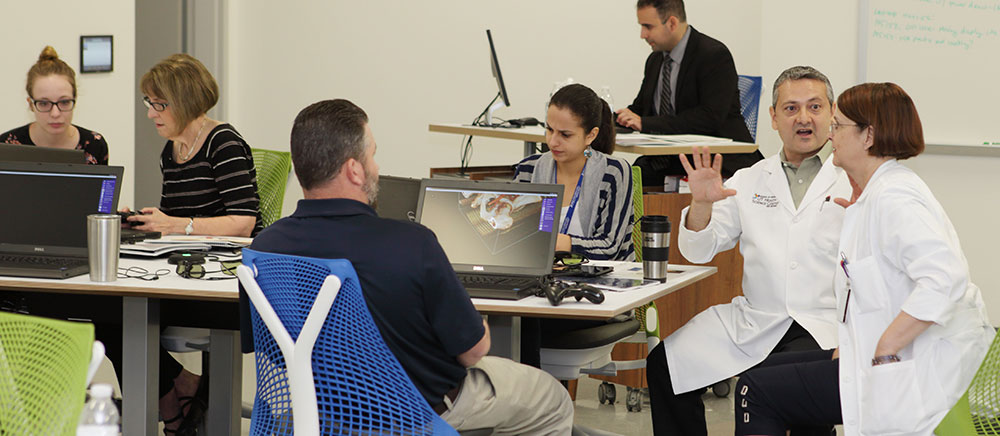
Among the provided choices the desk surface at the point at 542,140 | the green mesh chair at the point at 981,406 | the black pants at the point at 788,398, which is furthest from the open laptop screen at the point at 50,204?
the green mesh chair at the point at 981,406

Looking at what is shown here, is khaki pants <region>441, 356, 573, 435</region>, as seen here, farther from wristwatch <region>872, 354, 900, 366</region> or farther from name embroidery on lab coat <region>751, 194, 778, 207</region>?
name embroidery on lab coat <region>751, 194, 778, 207</region>

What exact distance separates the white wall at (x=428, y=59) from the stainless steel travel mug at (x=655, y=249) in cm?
304

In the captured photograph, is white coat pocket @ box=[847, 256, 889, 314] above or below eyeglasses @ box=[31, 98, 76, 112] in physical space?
below

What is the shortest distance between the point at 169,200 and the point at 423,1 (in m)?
3.45

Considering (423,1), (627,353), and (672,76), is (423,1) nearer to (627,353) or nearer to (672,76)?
(672,76)

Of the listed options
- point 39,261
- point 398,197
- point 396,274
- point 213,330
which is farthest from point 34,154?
point 396,274

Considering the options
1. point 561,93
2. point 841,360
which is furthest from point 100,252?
point 841,360

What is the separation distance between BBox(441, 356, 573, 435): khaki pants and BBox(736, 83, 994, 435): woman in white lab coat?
515mm

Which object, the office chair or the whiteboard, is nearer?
the office chair

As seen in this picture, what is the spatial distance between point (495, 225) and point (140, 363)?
1.05m

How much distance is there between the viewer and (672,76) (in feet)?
17.1

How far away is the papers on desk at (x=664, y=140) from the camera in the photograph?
14.4 feet

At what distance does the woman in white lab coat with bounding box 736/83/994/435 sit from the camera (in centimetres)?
248


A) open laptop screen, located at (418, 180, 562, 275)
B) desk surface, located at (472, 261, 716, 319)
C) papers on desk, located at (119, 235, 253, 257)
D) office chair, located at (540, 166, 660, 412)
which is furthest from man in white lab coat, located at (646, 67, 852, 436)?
papers on desk, located at (119, 235, 253, 257)
